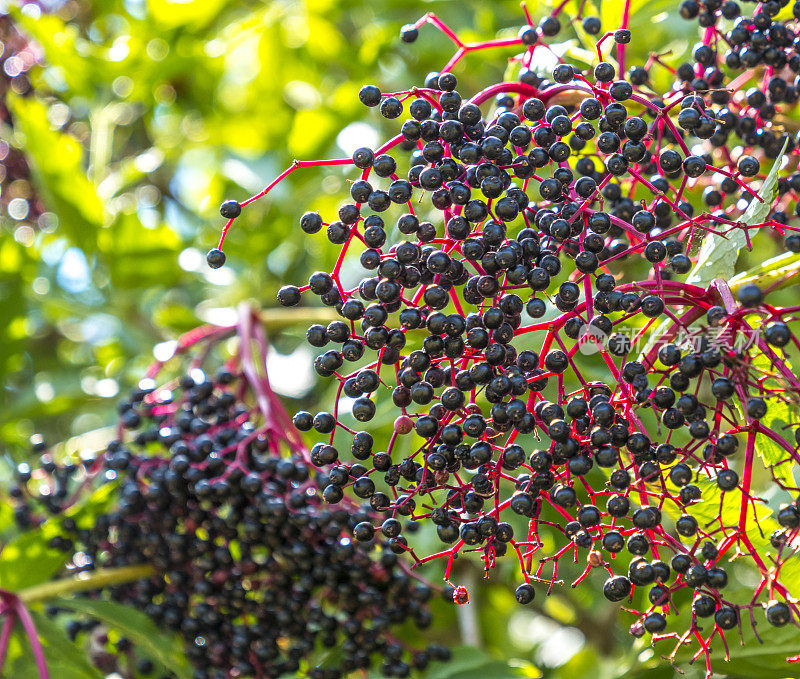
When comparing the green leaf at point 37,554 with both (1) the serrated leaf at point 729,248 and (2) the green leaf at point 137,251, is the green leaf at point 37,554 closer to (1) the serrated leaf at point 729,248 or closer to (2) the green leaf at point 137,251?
(2) the green leaf at point 137,251

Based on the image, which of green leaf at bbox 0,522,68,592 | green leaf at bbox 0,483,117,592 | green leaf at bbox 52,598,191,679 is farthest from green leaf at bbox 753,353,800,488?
green leaf at bbox 0,522,68,592

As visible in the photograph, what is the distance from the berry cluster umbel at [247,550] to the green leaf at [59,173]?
102 cm

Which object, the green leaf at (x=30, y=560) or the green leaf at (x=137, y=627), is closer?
the green leaf at (x=137, y=627)

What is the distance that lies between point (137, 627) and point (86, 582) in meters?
0.18

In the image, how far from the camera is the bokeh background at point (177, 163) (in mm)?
2799

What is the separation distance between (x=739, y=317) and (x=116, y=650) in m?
1.66

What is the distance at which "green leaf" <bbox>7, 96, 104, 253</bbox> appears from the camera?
8.93 ft

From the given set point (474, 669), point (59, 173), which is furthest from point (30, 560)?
point (59, 173)

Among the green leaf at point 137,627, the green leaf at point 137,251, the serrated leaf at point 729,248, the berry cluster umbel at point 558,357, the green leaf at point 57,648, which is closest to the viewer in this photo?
the berry cluster umbel at point 558,357

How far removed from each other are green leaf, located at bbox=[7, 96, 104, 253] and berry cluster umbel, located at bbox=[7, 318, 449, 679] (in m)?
1.02

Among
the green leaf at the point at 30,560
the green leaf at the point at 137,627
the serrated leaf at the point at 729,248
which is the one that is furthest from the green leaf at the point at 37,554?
the serrated leaf at the point at 729,248

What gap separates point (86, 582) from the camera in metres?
1.98

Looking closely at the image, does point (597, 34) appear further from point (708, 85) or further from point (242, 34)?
point (242, 34)

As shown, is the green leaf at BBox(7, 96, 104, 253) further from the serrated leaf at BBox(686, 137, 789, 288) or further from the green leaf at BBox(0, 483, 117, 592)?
the serrated leaf at BBox(686, 137, 789, 288)
